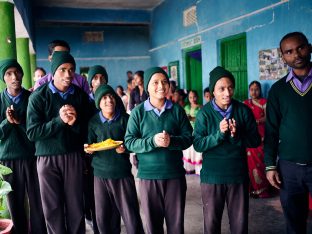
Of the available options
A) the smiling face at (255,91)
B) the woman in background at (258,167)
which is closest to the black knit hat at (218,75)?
the woman in background at (258,167)

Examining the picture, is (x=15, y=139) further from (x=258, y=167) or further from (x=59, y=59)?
(x=258, y=167)

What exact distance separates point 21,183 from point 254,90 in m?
3.53

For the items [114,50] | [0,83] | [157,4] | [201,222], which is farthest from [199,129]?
[114,50]

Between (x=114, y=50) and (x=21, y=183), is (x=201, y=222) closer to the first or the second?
(x=21, y=183)

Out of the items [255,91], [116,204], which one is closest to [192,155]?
[255,91]

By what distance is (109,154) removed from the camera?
2949 mm

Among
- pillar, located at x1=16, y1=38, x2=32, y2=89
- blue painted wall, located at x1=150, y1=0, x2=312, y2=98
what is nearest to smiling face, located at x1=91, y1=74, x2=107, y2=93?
blue painted wall, located at x1=150, y1=0, x2=312, y2=98

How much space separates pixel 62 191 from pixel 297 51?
215 centimetres

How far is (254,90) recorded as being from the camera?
5242 mm

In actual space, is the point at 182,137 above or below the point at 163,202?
above

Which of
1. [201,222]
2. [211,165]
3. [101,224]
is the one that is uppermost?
[211,165]

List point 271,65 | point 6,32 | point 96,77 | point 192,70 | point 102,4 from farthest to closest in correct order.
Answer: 1. point 102,4
2. point 192,70
3. point 271,65
4. point 6,32
5. point 96,77

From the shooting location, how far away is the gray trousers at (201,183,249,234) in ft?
8.64

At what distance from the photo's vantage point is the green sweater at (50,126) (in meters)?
2.76
